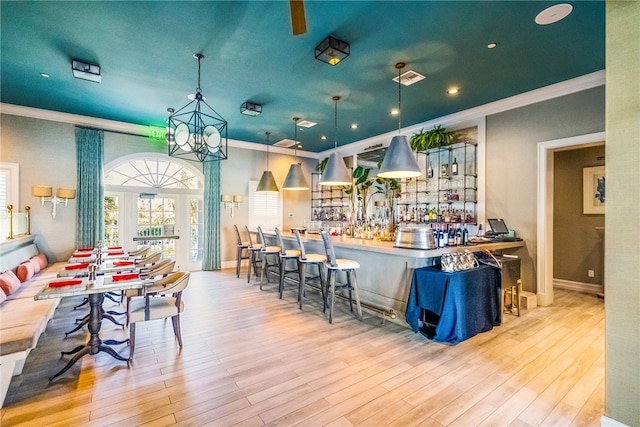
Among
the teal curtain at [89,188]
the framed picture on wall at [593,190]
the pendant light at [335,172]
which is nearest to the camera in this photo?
the pendant light at [335,172]

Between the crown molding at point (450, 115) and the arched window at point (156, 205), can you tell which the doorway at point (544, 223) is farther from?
the arched window at point (156, 205)

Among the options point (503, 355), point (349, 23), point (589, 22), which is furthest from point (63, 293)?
point (589, 22)

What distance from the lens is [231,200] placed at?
309 inches

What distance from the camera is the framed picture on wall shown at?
5502mm

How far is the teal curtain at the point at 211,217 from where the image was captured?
7.57 meters

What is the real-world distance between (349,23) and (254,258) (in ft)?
16.0

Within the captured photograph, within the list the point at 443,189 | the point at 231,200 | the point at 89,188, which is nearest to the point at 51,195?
the point at 89,188

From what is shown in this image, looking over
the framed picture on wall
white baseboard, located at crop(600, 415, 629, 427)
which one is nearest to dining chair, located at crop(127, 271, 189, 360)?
white baseboard, located at crop(600, 415, 629, 427)

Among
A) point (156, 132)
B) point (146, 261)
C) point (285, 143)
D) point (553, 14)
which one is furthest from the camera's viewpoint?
point (285, 143)

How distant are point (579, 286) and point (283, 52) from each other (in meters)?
6.58

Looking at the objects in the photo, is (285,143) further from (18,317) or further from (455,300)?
(18,317)

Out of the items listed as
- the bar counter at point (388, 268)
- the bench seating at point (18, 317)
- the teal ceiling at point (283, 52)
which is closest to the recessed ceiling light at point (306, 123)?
the teal ceiling at point (283, 52)

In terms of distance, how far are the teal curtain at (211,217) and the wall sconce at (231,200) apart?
0.56 ft

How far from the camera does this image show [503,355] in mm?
3002
